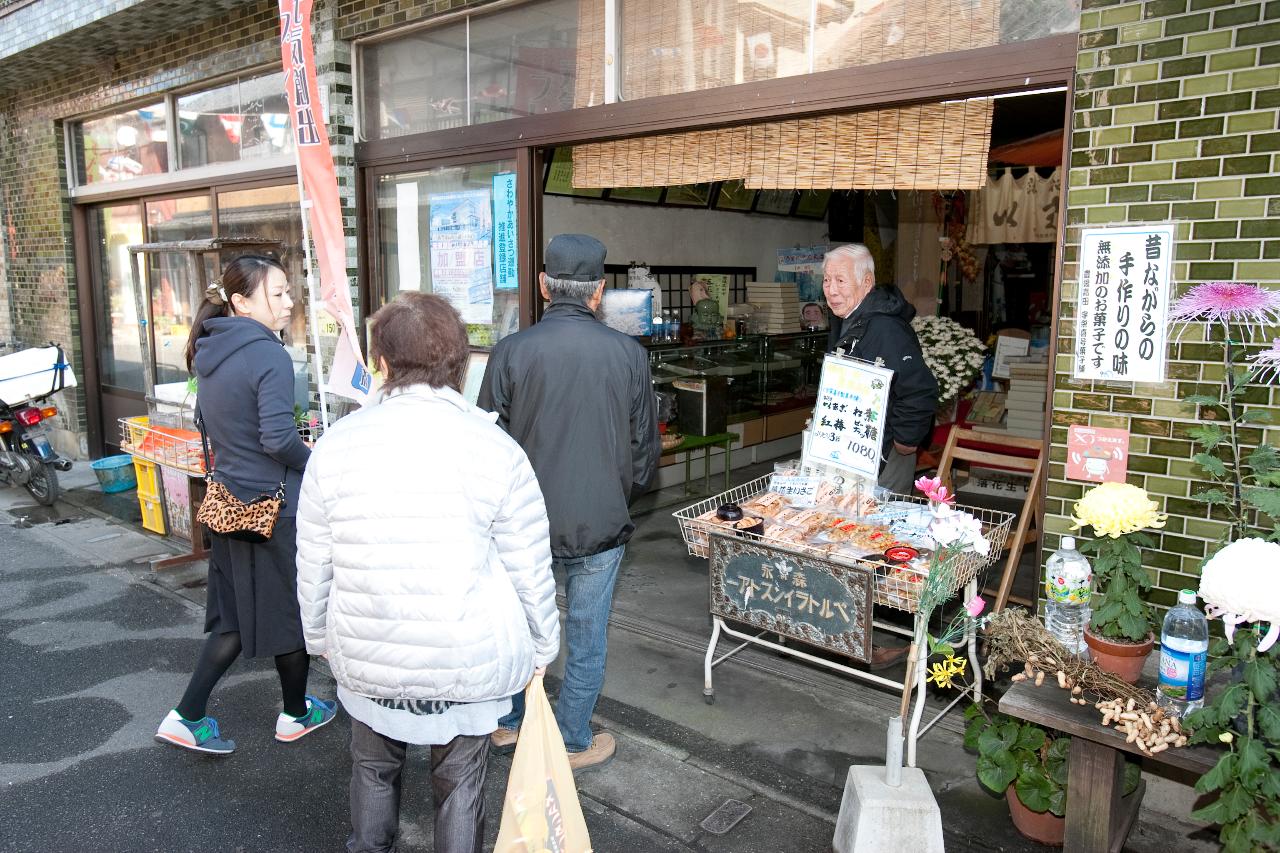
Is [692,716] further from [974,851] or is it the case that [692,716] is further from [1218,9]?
[1218,9]

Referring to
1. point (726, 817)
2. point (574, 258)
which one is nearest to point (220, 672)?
point (726, 817)

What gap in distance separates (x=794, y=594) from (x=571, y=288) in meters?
1.62

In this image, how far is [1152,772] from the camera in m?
3.55

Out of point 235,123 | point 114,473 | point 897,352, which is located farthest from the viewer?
point 114,473

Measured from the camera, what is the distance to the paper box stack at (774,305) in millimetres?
10352

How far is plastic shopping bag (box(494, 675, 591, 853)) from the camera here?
110 inches

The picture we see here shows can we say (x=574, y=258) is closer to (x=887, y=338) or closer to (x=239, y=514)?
(x=239, y=514)

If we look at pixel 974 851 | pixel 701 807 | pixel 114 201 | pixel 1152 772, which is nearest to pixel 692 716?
pixel 701 807

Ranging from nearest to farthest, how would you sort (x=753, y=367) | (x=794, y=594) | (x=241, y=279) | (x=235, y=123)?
(x=794, y=594), (x=241, y=279), (x=235, y=123), (x=753, y=367)

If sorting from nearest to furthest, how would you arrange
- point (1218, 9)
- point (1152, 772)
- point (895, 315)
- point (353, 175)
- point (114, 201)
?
point (1218, 9), point (1152, 772), point (895, 315), point (353, 175), point (114, 201)

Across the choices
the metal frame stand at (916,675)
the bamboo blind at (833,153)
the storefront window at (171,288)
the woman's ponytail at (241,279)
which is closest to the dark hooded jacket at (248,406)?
the woman's ponytail at (241,279)

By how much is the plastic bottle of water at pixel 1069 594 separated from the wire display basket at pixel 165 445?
542cm

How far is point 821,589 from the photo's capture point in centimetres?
381

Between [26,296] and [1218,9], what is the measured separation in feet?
41.4
